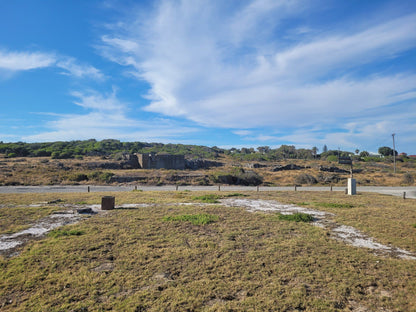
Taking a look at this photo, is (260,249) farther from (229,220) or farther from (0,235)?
(0,235)

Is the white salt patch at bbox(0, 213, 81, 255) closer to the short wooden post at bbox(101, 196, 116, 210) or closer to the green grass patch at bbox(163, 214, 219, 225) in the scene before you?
the short wooden post at bbox(101, 196, 116, 210)

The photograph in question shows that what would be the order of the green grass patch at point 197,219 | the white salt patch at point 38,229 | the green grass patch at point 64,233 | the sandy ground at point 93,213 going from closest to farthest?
the sandy ground at point 93,213 → the white salt patch at point 38,229 → the green grass patch at point 64,233 → the green grass patch at point 197,219

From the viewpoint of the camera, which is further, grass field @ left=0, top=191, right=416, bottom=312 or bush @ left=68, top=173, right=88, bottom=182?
bush @ left=68, top=173, right=88, bottom=182

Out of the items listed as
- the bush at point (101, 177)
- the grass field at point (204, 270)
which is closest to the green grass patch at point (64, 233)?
the grass field at point (204, 270)

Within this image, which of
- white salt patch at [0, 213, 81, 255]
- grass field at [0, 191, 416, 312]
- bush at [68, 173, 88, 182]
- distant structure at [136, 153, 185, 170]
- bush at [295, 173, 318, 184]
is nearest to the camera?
grass field at [0, 191, 416, 312]

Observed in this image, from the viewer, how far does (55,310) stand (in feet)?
13.1

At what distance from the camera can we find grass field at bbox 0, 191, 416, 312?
4238 millimetres

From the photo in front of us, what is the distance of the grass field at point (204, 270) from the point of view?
424 centimetres

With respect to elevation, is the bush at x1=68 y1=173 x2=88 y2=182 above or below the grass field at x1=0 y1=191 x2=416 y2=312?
above

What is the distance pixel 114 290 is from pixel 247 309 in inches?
99.3

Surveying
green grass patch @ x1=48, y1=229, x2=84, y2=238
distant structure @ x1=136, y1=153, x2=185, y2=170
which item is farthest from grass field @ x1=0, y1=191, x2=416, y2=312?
distant structure @ x1=136, y1=153, x2=185, y2=170

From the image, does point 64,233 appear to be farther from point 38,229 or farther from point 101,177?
point 101,177

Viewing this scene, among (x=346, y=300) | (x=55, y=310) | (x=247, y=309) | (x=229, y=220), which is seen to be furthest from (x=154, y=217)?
(x=346, y=300)

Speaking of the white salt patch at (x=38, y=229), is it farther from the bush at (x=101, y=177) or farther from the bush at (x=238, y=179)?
the bush at (x=238, y=179)
